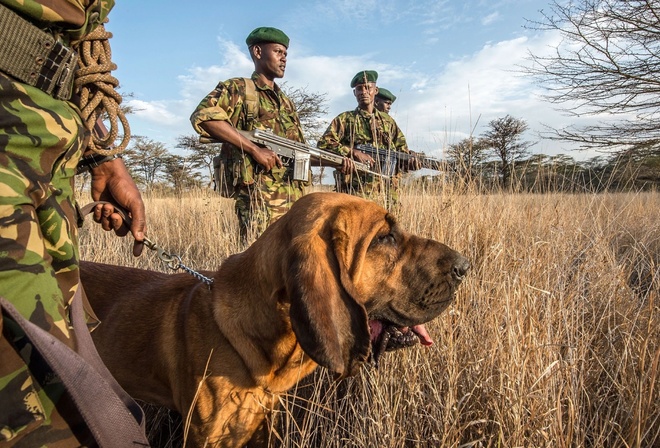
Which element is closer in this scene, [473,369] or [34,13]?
[34,13]

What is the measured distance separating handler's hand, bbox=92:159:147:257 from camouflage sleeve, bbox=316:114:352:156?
4883mm

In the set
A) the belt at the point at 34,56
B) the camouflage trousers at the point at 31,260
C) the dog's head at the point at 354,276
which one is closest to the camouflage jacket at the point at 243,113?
the dog's head at the point at 354,276

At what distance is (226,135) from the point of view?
4.61m

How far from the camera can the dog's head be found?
147cm

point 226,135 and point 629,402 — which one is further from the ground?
point 226,135

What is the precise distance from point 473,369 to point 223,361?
1.14 meters

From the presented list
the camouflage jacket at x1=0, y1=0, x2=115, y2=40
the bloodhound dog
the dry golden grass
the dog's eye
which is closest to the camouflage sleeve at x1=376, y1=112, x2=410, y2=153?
the dry golden grass

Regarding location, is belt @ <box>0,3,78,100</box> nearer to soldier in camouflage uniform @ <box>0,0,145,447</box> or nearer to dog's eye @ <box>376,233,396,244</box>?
soldier in camouflage uniform @ <box>0,0,145,447</box>

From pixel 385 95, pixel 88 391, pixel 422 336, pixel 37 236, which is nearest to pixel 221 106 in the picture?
pixel 422 336

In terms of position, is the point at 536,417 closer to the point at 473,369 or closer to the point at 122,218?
the point at 473,369

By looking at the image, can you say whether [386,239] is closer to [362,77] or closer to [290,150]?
[290,150]

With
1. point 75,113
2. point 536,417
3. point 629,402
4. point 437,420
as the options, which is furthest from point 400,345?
point 75,113

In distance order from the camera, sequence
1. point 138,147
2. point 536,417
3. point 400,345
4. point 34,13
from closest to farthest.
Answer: point 34,13, point 536,417, point 400,345, point 138,147

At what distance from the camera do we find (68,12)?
1.19 m
